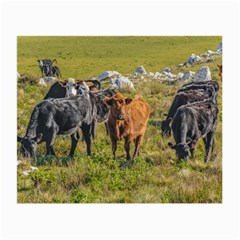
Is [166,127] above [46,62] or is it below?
below

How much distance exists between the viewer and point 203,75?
41.9 ft

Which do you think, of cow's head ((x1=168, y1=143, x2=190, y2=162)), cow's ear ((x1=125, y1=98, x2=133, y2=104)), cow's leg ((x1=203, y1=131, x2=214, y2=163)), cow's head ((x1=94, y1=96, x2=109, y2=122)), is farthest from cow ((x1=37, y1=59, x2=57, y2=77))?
cow's leg ((x1=203, y1=131, x2=214, y2=163))

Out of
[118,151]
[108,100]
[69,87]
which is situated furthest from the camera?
[69,87]

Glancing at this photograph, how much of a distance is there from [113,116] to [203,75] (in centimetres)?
215

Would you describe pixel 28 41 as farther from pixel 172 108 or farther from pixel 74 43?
pixel 172 108

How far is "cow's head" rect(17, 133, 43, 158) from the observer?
11789mm

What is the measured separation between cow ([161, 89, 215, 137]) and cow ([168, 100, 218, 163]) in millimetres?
181

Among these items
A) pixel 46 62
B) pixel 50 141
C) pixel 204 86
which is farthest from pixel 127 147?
pixel 46 62

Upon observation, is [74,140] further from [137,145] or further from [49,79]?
[49,79]

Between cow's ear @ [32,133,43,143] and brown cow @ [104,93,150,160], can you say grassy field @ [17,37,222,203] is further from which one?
cow's ear @ [32,133,43,143]

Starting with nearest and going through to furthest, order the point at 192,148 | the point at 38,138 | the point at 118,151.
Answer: the point at 38,138 < the point at 192,148 < the point at 118,151

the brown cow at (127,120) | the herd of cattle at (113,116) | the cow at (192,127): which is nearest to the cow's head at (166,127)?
the herd of cattle at (113,116)

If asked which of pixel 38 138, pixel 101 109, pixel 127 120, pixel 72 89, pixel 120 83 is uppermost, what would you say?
pixel 120 83

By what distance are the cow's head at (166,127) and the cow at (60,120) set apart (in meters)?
1.19
